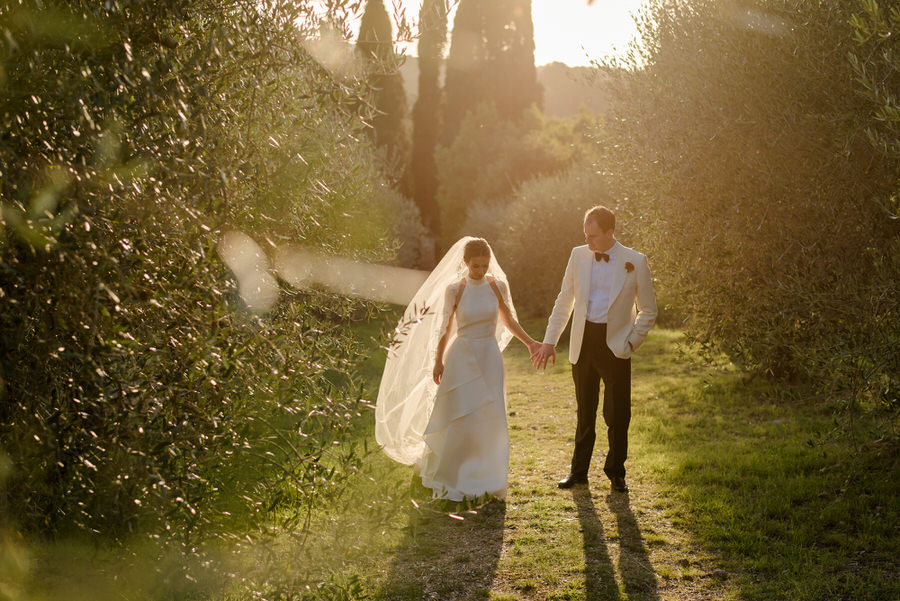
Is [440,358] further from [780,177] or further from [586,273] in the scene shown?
[780,177]

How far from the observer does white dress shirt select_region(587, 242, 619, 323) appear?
285 inches

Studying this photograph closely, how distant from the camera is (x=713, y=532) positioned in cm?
636

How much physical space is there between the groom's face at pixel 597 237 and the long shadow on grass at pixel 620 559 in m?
2.52

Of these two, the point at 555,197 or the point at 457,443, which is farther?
the point at 555,197

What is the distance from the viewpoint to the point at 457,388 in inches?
292

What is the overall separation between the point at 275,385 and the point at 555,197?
66.0ft

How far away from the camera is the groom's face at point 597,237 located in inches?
278

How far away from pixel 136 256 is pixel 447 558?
12.9 feet

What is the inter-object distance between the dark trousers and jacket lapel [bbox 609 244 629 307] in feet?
1.12

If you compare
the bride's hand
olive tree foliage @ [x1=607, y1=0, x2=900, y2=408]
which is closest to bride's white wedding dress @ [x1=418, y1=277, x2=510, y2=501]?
the bride's hand

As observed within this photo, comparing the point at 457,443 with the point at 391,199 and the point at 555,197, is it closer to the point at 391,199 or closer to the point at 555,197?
the point at 555,197

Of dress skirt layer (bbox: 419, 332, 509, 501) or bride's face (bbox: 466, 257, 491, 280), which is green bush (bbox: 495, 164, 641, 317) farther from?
dress skirt layer (bbox: 419, 332, 509, 501)

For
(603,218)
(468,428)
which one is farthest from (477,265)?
(468,428)

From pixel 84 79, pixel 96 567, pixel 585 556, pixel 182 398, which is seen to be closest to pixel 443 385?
pixel 585 556
